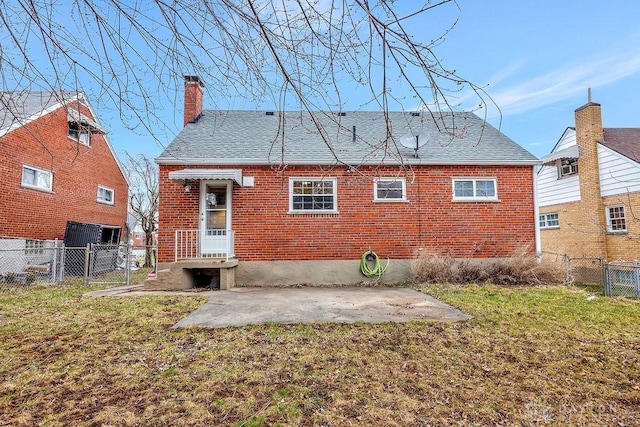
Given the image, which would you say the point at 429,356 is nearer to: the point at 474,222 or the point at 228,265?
the point at 228,265

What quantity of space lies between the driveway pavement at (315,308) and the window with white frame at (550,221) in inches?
450

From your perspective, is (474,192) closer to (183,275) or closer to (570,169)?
Result: (570,169)

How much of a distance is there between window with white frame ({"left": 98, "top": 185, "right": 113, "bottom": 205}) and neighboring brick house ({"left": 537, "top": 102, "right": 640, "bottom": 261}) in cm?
2035

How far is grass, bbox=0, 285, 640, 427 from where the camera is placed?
283cm

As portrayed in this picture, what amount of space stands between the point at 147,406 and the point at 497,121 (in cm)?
382

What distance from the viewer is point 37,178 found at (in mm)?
13289

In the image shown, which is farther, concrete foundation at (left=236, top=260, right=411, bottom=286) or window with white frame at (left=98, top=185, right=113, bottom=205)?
window with white frame at (left=98, top=185, right=113, bottom=205)

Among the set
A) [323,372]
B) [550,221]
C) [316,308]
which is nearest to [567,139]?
[550,221]

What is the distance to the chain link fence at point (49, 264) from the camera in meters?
10.8

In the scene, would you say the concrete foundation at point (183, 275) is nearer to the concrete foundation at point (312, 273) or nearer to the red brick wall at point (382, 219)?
the concrete foundation at point (312, 273)

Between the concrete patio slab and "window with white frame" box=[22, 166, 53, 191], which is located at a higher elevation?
"window with white frame" box=[22, 166, 53, 191]

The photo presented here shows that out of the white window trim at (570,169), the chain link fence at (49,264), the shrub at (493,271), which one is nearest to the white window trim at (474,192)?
the shrub at (493,271)

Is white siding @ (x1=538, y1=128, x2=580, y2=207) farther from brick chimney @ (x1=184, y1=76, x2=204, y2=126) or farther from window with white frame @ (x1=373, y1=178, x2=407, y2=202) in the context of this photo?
brick chimney @ (x1=184, y1=76, x2=204, y2=126)

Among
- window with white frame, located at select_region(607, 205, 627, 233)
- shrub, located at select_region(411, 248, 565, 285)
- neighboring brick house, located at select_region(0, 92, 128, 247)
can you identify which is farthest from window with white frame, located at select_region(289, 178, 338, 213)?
window with white frame, located at select_region(607, 205, 627, 233)
